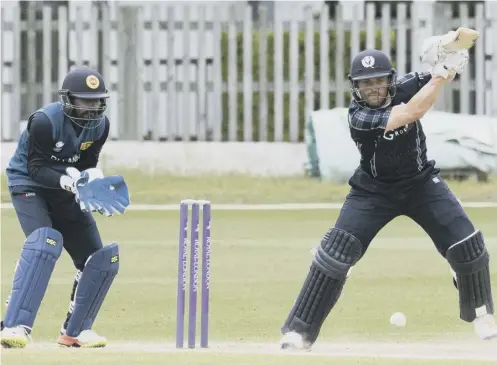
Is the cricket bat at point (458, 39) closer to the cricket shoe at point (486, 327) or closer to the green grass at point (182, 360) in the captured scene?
the cricket shoe at point (486, 327)

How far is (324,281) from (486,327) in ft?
2.89

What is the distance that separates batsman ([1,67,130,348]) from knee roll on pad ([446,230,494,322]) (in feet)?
5.62

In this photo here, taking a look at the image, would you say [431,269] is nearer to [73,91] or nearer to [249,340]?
[249,340]

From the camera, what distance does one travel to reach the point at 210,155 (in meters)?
19.9

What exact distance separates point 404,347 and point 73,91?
7.21 feet

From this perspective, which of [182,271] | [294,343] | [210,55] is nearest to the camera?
[294,343]

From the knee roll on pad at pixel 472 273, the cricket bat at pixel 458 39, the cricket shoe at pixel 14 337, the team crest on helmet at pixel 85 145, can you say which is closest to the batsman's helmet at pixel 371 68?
the cricket bat at pixel 458 39

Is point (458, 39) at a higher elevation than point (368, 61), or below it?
higher

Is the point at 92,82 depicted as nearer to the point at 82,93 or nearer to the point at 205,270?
the point at 82,93

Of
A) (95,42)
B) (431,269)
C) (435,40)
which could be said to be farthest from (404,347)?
(95,42)

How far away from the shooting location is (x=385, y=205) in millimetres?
7266

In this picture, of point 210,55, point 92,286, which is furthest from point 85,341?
point 210,55

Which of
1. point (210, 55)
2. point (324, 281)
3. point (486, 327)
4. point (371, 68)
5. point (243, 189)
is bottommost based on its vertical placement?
point (243, 189)

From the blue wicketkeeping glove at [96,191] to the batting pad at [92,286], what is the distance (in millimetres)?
331
